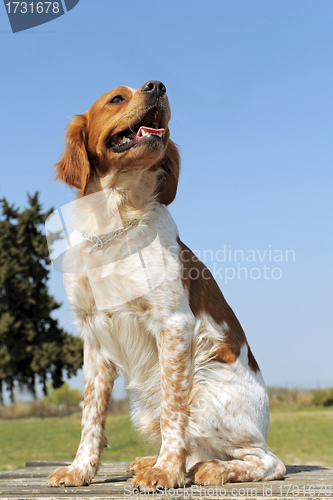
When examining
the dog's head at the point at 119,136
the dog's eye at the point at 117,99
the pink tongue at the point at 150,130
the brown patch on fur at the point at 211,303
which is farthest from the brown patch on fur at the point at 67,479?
the dog's eye at the point at 117,99

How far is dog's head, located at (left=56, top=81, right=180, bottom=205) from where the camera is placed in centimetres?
364

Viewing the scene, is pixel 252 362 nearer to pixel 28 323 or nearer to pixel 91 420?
pixel 91 420

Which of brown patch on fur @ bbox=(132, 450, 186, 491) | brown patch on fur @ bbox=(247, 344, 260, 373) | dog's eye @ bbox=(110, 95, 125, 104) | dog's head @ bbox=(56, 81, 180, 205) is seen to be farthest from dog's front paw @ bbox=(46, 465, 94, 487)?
dog's eye @ bbox=(110, 95, 125, 104)

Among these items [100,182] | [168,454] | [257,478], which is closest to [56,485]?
[168,454]

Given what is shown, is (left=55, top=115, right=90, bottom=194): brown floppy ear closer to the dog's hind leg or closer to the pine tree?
the dog's hind leg

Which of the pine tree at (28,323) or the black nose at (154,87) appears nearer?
the black nose at (154,87)

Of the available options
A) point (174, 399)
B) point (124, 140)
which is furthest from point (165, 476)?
point (124, 140)

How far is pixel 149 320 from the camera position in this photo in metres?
3.51

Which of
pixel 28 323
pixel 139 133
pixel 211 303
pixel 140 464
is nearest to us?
pixel 139 133

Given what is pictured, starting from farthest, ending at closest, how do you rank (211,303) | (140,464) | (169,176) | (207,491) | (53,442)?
(53,442)
(169,176)
(140,464)
(211,303)
(207,491)

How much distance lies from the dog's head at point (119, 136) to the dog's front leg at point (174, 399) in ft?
A: 4.21

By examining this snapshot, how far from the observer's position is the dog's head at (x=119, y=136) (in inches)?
143

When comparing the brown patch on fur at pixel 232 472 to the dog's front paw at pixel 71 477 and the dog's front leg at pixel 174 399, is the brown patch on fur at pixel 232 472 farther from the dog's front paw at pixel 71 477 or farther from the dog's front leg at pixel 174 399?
the dog's front paw at pixel 71 477

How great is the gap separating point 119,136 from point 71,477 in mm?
2486
